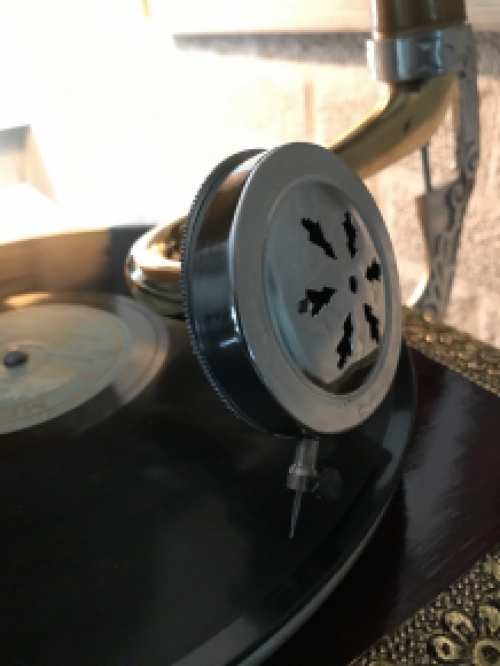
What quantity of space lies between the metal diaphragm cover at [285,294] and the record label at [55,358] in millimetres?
298

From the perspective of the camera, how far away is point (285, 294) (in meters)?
0.43

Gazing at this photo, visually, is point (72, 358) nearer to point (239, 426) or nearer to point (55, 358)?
point (55, 358)

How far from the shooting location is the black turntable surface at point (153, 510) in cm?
40

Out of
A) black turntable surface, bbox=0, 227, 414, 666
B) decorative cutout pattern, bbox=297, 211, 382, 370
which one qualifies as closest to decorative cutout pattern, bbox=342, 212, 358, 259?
decorative cutout pattern, bbox=297, 211, 382, 370

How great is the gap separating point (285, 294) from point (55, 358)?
0.40 m

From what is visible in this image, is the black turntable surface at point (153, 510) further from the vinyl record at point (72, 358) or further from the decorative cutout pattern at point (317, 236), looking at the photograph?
the decorative cutout pattern at point (317, 236)

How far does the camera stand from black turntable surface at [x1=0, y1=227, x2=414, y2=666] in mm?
404

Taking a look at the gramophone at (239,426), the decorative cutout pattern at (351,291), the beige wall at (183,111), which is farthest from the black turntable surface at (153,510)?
the beige wall at (183,111)

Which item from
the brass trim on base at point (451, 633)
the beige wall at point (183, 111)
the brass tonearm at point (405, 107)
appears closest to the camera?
the brass trim on base at point (451, 633)

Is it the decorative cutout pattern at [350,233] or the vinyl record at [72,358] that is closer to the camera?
the decorative cutout pattern at [350,233]

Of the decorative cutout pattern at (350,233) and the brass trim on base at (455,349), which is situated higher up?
the decorative cutout pattern at (350,233)

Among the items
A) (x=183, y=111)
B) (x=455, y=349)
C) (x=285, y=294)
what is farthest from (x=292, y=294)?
(x=183, y=111)

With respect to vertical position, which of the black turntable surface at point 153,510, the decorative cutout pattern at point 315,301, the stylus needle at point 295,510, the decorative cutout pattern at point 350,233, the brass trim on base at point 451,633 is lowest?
the brass trim on base at point 451,633

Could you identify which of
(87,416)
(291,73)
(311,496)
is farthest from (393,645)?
(291,73)
